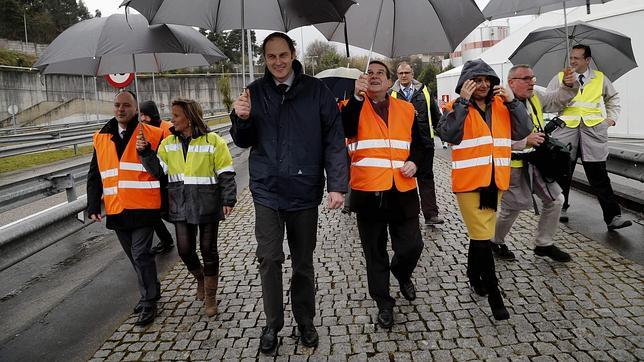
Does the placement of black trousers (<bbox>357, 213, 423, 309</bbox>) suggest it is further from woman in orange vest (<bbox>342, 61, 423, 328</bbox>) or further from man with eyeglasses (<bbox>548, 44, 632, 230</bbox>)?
man with eyeglasses (<bbox>548, 44, 632, 230</bbox>)

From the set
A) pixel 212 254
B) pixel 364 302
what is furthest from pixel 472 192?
pixel 212 254

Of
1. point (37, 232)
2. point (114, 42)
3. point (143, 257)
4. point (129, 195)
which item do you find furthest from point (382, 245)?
point (37, 232)

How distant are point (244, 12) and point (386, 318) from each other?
2568mm

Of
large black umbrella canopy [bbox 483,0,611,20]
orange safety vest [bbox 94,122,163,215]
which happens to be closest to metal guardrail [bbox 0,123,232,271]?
orange safety vest [bbox 94,122,163,215]

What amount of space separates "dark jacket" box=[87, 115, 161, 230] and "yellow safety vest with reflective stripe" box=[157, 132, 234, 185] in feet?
1.07

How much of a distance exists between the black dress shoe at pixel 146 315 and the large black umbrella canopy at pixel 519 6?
174 inches

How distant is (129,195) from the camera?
4.16m

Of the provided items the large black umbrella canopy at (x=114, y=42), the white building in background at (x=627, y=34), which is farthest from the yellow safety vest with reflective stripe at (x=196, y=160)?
the white building in background at (x=627, y=34)

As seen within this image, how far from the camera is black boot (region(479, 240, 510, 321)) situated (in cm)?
377

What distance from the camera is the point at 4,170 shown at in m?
15.0

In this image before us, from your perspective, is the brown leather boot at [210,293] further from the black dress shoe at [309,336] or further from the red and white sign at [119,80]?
the red and white sign at [119,80]

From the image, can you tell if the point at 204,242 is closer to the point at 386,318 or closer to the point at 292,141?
the point at 292,141

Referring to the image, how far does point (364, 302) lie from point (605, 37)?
4560 millimetres

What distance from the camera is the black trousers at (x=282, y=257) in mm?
3504
